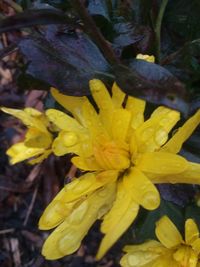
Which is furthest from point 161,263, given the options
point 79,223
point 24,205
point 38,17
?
point 24,205

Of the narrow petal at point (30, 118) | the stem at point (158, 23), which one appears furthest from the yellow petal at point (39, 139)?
the stem at point (158, 23)

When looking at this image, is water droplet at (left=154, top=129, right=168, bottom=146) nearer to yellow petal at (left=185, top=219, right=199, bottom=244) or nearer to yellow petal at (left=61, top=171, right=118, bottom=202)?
yellow petal at (left=61, top=171, right=118, bottom=202)

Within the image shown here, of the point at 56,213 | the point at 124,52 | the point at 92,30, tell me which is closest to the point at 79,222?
the point at 56,213

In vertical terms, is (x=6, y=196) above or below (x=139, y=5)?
below

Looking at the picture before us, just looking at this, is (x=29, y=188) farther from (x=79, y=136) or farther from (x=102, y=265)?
(x=79, y=136)

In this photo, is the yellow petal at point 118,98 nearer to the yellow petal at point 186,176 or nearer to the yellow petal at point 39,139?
the yellow petal at point 186,176

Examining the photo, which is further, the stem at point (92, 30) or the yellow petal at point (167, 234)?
the yellow petal at point (167, 234)
